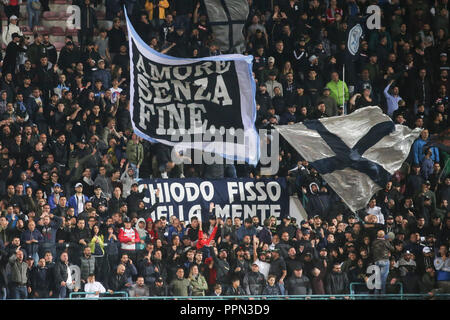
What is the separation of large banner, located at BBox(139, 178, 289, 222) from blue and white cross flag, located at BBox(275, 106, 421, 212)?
0.92 metres

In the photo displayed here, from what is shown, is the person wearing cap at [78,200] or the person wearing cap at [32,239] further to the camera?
the person wearing cap at [78,200]

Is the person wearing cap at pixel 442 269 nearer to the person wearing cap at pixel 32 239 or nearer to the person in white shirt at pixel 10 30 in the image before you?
the person wearing cap at pixel 32 239

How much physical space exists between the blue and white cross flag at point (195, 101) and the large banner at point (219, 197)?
58 centimetres

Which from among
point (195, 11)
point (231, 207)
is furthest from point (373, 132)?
point (195, 11)

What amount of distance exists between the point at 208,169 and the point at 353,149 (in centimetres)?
269

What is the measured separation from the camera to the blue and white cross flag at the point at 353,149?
72.7 ft

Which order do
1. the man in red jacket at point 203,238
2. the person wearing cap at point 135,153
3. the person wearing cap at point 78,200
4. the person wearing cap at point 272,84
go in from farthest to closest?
the person wearing cap at point 272,84
the person wearing cap at point 135,153
the person wearing cap at point 78,200
the man in red jacket at point 203,238

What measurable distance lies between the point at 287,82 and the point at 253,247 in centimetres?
423

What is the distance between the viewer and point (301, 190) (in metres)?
22.3

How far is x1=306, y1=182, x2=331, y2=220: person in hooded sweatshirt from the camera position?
22078 millimetres

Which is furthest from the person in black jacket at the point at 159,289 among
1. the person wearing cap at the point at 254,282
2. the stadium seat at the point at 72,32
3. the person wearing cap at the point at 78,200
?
the stadium seat at the point at 72,32

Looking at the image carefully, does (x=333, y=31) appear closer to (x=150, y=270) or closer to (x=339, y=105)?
(x=339, y=105)

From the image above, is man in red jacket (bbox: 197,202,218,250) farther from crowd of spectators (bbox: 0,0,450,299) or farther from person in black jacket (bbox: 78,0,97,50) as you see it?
person in black jacket (bbox: 78,0,97,50)

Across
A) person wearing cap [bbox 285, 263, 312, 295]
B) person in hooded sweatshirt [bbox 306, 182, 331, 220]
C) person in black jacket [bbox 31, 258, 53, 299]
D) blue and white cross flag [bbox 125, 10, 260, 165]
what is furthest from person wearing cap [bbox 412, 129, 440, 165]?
person in black jacket [bbox 31, 258, 53, 299]
